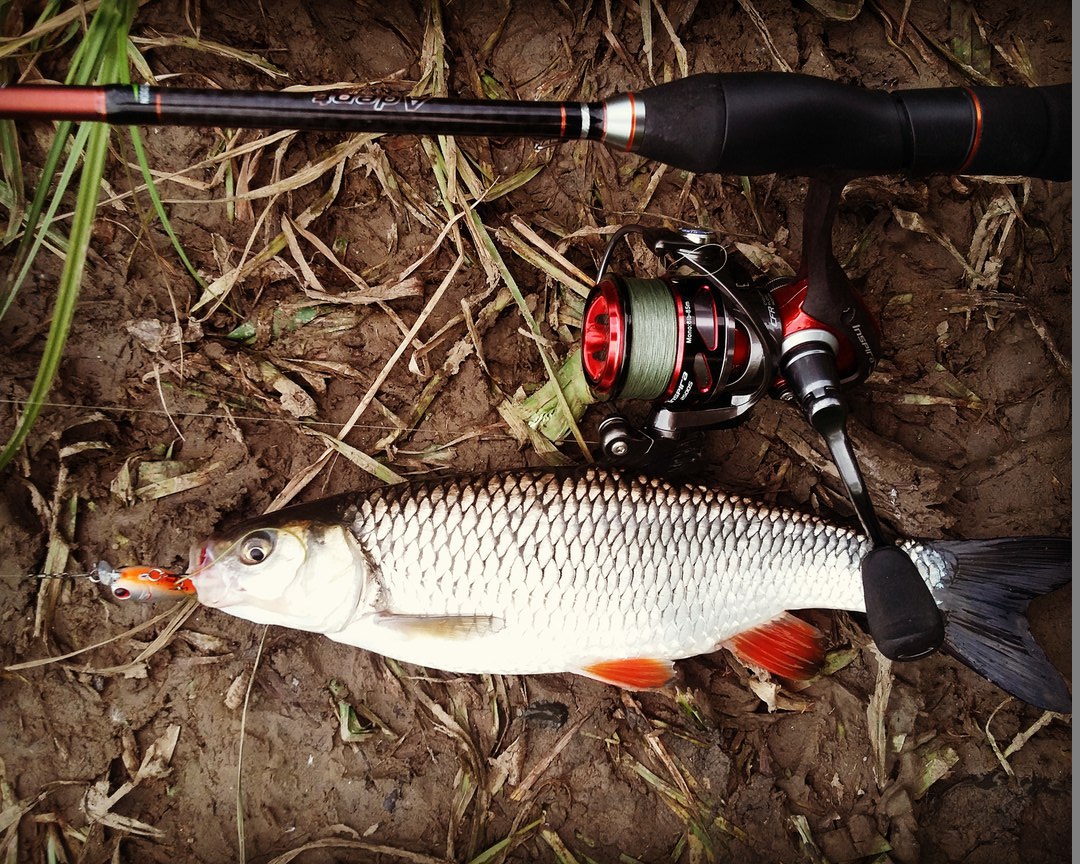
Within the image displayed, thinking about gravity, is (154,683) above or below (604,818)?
above

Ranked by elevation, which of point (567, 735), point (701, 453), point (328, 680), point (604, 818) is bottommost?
point (604, 818)

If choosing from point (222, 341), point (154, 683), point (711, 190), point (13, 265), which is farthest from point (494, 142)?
point (154, 683)

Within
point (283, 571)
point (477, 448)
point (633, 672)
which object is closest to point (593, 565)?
point (633, 672)

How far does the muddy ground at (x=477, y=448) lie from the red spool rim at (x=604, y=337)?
1.13 feet

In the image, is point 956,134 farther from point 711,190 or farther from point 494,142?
point 494,142

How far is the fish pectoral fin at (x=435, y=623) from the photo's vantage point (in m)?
1.88

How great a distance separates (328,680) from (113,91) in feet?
5.27

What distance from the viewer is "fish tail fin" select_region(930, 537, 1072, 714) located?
1953 millimetres

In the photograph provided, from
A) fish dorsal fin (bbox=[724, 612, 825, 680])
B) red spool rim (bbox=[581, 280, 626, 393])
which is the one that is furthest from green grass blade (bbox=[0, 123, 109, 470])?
fish dorsal fin (bbox=[724, 612, 825, 680])

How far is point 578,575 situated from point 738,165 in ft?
3.58

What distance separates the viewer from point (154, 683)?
2051 mm

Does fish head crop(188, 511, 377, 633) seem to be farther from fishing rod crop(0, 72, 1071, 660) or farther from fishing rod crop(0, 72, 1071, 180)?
fishing rod crop(0, 72, 1071, 180)

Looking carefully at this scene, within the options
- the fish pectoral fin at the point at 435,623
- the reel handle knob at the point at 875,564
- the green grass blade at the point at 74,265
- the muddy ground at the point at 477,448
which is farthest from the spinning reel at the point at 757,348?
the green grass blade at the point at 74,265

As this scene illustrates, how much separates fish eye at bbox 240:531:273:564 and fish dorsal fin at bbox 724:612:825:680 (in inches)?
51.8
